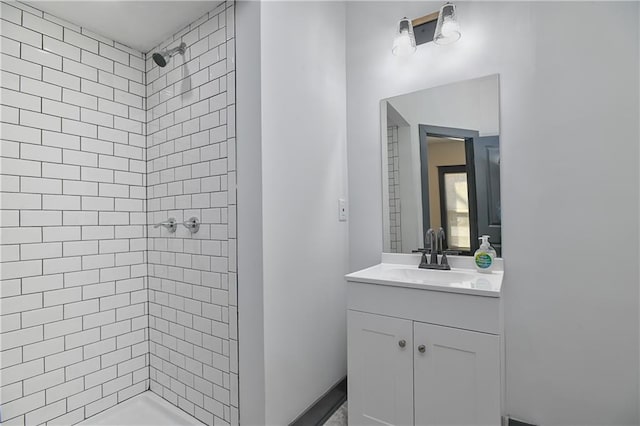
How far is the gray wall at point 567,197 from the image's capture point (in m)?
1.37

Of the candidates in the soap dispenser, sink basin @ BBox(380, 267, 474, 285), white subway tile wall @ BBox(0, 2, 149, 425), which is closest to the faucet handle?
sink basin @ BBox(380, 267, 474, 285)

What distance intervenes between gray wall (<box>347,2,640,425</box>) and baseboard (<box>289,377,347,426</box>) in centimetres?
91

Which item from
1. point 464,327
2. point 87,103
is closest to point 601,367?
point 464,327

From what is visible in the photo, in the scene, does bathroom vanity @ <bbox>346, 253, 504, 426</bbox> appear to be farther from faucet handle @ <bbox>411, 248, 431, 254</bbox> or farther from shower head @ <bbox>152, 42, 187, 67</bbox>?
shower head @ <bbox>152, 42, 187, 67</bbox>

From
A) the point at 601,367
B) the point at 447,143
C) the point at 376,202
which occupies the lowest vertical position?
the point at 601,367

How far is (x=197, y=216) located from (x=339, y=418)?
1.36 metres

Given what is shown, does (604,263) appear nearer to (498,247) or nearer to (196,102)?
(498,247)

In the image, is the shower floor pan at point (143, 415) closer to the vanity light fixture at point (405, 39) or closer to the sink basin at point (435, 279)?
the sink basin at point (435, 279)

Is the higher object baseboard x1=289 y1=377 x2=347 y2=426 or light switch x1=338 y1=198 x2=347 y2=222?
light switch x1=338 y1=198 x2=347 y2=222

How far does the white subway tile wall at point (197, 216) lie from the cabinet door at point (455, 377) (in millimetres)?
873

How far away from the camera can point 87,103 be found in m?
1.71

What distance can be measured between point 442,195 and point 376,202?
1.35 ft

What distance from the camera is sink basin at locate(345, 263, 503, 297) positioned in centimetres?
128

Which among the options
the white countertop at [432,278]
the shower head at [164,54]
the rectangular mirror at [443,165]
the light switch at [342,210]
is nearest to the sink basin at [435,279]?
the white countertop at [432,278]
